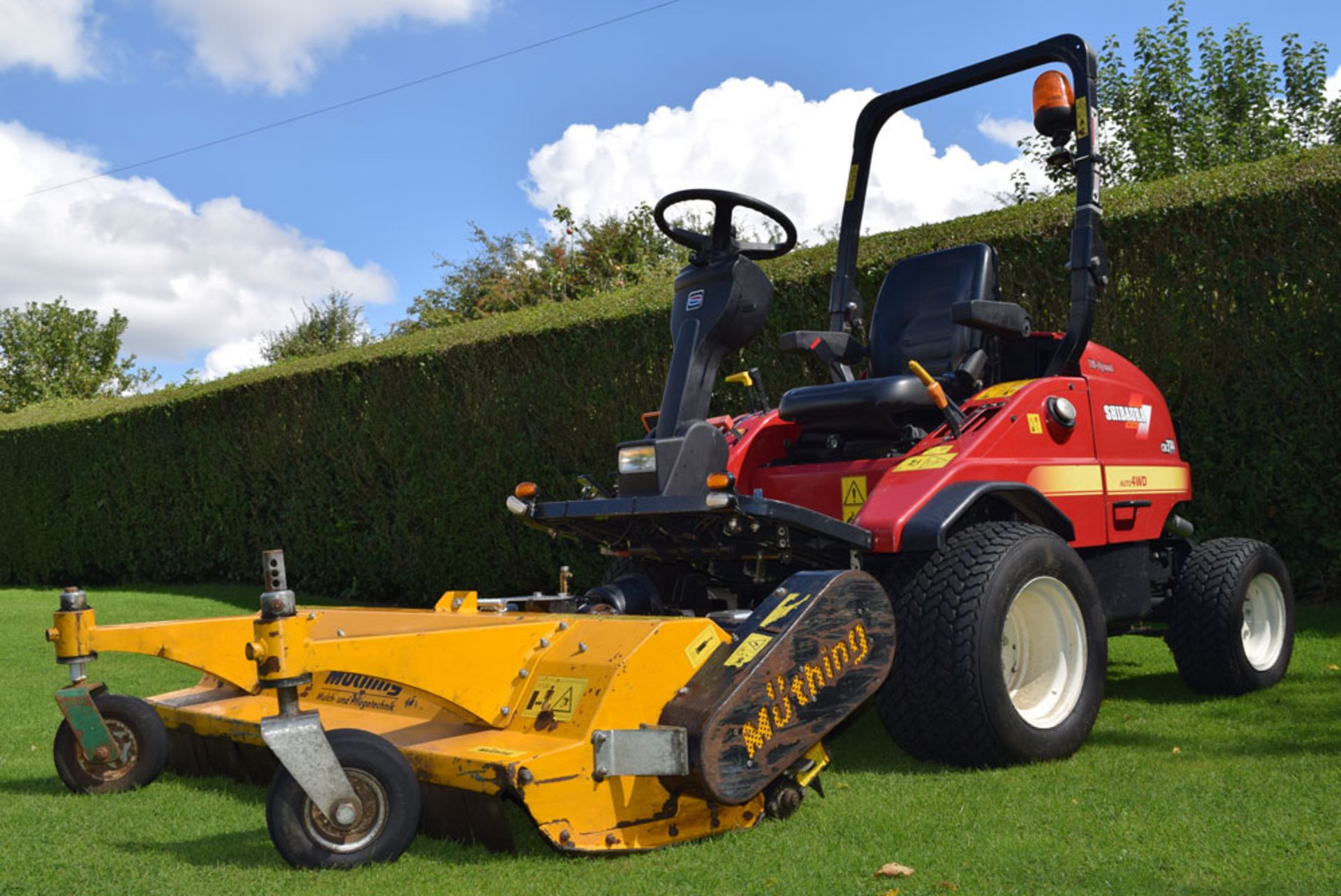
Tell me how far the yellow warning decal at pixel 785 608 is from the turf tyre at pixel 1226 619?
239cm

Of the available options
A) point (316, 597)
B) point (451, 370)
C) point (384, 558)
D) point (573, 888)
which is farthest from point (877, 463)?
point (316, 597)

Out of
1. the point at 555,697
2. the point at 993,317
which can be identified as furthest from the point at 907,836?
the point at 993,317

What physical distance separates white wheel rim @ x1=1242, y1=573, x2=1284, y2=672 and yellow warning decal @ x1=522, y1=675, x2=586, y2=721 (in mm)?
3353

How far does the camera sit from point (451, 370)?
1030 centimetres

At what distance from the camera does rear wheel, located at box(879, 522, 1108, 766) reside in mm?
3717

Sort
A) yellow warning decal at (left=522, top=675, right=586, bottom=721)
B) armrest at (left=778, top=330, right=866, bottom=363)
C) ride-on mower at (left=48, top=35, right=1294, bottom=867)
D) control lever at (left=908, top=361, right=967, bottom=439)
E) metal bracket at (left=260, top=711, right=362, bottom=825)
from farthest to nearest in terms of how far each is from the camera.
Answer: armrest at (left=778, top=330, right=866, bottom=363) < control lever at (left=908, top=361, right=967, bottom=439) < yellow warning decal at (left=522, top=675, right=586, bottom=721) < ride-on mower at (left=48, top=35, right=1294, bottom=867) < metal bracket at (left=260, top=711, right=362, bottom=825)

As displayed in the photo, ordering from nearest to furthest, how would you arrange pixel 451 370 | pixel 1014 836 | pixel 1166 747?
pixel 1014 836
pixel 1166 747
pixel 451 370

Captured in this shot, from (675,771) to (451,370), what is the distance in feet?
25.1

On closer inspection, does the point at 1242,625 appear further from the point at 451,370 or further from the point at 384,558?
the point at 384,558

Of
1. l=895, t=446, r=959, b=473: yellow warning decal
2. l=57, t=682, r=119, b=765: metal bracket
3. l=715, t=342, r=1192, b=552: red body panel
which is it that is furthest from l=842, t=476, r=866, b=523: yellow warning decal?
l=57, t=682, r=119, b=765: metal bracket

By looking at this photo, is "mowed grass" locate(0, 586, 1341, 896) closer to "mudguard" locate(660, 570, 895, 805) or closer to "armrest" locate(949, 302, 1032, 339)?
"mudguard" locate(660, 570, 895, 805)

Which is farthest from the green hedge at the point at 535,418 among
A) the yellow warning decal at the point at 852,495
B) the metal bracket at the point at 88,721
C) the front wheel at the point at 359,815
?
the front wheel at the point at 359,815

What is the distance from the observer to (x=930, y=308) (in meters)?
5.04

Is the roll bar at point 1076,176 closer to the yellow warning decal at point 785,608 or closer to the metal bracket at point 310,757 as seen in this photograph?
the yellow warning decal at point 785,608
